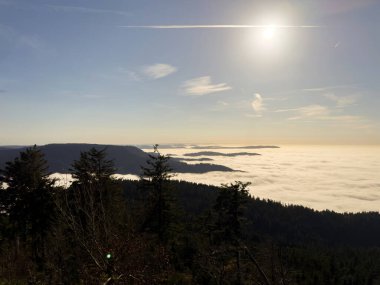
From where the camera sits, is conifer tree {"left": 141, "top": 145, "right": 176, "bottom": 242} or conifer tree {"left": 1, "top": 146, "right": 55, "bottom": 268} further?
conifer tree {"left": 141, "top": 145, "right": 176, "bottom": 242}

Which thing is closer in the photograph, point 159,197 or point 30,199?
point 30,199

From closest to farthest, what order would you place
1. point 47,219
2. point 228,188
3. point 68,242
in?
point 68,242
point 47,219
point 228,188

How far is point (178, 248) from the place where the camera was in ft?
153

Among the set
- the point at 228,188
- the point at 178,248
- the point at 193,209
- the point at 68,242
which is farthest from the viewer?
the point at 193,209

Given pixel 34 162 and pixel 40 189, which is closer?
pixel 40 189

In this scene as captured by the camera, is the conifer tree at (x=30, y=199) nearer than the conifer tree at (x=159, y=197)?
Yes

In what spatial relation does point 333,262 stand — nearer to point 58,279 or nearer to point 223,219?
point 223,219

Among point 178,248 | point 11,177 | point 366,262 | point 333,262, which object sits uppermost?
point 11,177

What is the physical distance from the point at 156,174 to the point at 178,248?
14378 mm

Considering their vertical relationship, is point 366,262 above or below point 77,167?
below

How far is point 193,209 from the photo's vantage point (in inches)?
7136

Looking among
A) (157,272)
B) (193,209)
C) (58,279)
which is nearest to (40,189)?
(58,279)

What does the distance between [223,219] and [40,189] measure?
2085 cm

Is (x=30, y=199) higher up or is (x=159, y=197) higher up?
(x=30, y=199)
